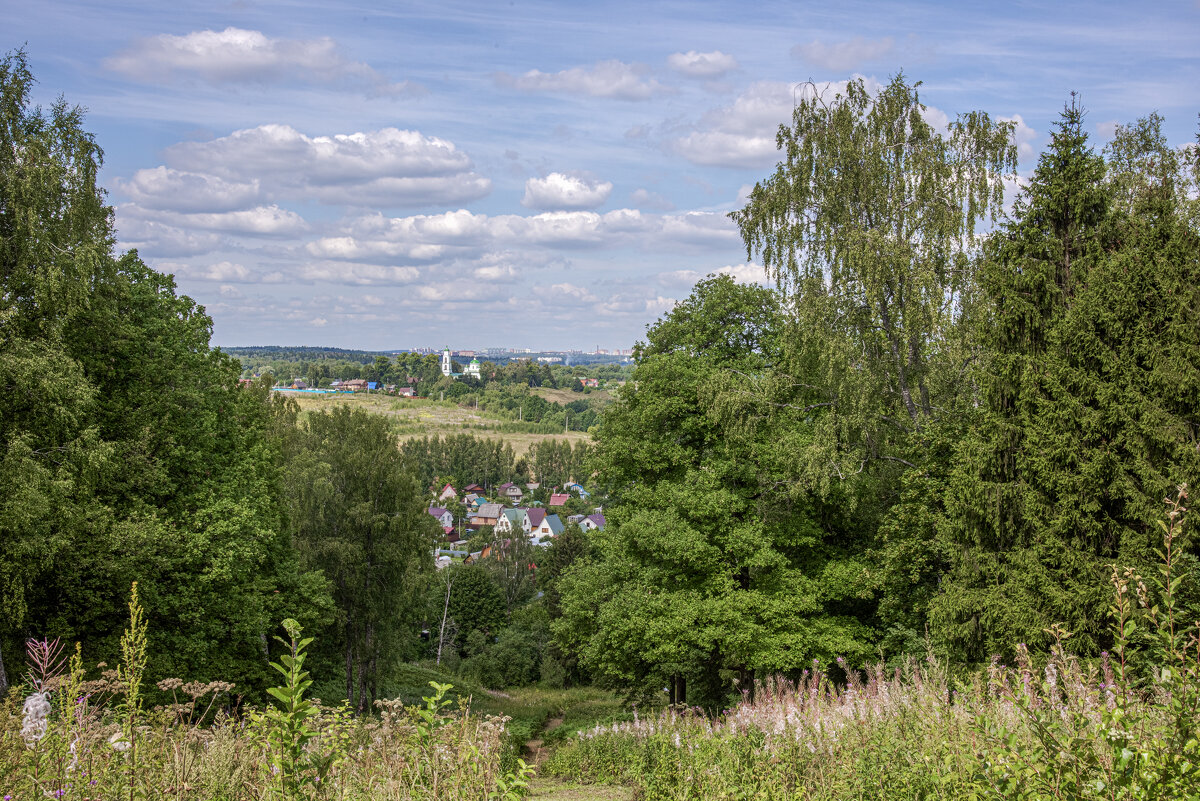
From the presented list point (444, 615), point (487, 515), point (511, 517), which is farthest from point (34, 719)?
point (487, 515)

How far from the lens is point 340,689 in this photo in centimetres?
2552

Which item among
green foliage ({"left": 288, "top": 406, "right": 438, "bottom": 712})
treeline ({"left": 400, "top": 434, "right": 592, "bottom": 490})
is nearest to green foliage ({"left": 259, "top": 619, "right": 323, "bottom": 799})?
green foliage ({"left": 288, "top": 406, "right": 438, "bottom": 712})

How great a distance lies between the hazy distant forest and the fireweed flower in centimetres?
673

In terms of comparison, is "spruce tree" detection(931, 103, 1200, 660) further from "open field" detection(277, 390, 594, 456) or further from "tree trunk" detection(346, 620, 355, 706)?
"open field" detection(277, 390, 594, 456)

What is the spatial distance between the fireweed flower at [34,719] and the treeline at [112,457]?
8597 mm

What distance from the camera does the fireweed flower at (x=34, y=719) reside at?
3675 mm

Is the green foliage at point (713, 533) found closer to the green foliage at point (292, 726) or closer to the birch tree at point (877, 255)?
the birch tree at point (877, 255)

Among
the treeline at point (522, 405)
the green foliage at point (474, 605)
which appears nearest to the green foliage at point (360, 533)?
the green foliage at point (474, 605)

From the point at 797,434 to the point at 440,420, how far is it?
5526 inches

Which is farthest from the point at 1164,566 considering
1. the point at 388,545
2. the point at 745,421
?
the point at 388,545

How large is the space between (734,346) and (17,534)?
13901 millimetres

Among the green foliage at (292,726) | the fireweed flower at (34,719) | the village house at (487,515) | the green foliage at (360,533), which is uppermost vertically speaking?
the green foliage at (292,726)

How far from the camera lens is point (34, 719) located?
3945mm

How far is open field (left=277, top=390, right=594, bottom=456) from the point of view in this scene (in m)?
134
